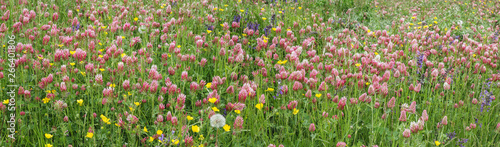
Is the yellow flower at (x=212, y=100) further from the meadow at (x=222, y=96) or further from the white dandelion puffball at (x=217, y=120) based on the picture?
the white dandelion puffball at (x=217, y=120)

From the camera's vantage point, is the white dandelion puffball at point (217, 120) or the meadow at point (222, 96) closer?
the white dandelion puffball at point (217, 120)

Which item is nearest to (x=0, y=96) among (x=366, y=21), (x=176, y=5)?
(x=176, y=5)

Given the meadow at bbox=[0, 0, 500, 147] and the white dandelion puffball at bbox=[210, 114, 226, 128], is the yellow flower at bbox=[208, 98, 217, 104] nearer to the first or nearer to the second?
the meadow at bbox=[0, 0, 500, 147]

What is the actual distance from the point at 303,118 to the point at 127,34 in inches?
78.2

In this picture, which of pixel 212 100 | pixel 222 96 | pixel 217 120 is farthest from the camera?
pixel 222 96

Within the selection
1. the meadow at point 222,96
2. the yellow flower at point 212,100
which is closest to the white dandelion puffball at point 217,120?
the meadow at point 222,96

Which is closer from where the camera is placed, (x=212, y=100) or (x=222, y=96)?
(x=212, y=100)

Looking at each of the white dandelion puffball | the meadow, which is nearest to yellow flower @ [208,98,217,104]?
the meadow

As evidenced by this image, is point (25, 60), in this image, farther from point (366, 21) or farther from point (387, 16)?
point (387, 16)

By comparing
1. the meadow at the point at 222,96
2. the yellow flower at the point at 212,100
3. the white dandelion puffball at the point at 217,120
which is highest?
the yellow flower at the point at 212,100

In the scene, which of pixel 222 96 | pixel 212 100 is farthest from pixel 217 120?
pixel 222 96

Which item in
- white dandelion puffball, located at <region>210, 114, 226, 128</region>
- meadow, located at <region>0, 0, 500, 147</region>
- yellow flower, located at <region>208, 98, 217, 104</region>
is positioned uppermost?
yellow flower, located at <region>208, 98, 217, 104</region>

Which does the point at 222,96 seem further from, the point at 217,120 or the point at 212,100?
the point at 217,120

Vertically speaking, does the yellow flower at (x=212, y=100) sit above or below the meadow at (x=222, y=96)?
above
